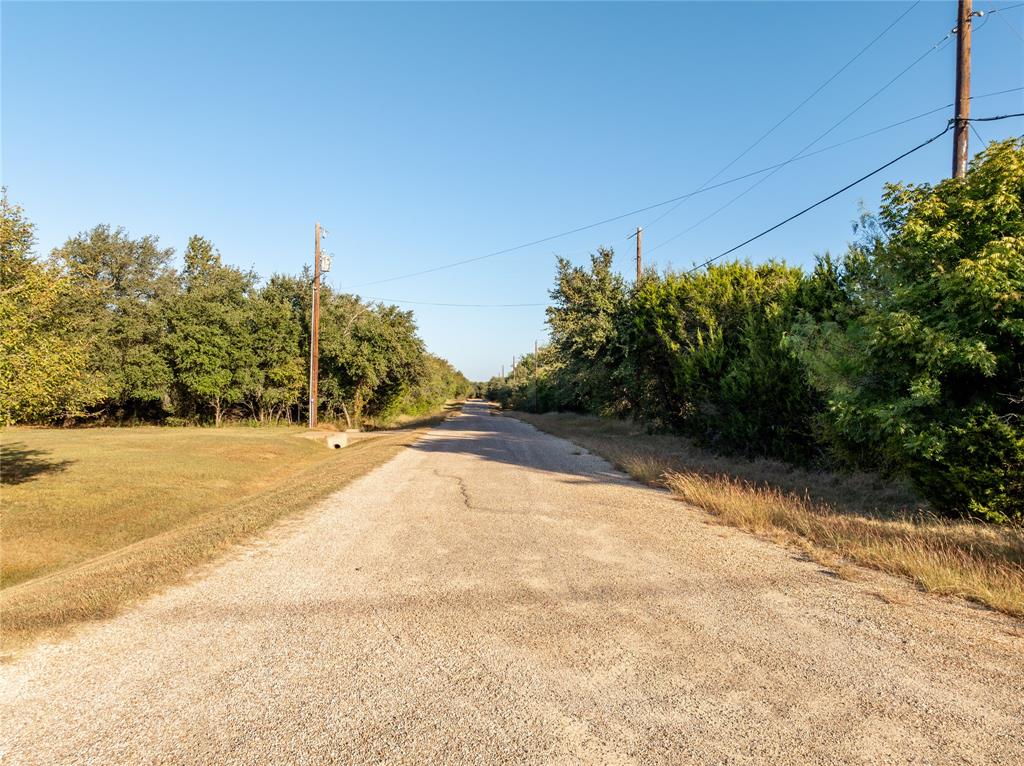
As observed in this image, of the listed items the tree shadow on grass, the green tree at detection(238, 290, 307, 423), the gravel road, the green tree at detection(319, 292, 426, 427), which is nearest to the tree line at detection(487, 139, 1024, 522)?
the gravel road

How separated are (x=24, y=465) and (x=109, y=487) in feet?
13.2

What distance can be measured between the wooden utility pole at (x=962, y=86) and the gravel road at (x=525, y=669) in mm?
8977

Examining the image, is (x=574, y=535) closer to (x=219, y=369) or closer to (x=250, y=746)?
(x=250, y=746)

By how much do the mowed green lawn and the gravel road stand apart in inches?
251

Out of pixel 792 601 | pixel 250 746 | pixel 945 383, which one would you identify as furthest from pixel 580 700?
pixel 945 383

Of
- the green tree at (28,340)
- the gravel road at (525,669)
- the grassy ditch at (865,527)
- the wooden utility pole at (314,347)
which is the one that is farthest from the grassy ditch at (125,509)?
the grassy ditch at (865,527)

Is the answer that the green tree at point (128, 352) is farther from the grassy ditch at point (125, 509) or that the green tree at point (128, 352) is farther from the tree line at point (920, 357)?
the tree line at point (920, 357)

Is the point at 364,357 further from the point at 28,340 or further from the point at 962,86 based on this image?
the point at 962,86

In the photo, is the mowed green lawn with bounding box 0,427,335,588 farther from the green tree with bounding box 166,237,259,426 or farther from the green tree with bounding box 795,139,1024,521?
the green tree with bounding box 795,139,1024,521

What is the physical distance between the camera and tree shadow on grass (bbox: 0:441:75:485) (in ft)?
45.5

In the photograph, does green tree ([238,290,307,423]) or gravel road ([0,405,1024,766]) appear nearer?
gravel road ([0,405,1024,766])

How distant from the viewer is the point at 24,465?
15.1 metres

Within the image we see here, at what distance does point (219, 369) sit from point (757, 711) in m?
35.4

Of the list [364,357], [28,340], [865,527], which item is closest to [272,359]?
[364,357]
